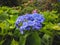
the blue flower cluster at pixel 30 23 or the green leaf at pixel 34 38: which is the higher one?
the blue flower cluster at pixel 30 23

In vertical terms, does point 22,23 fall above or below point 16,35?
above

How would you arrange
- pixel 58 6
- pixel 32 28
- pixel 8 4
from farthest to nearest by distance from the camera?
1. pixel 8 4
2. pixel 58 6
3. pixel 32 28

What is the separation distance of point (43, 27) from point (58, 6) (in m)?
3.96

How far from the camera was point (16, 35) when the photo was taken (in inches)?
105

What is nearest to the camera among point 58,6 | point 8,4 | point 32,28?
point 32,28

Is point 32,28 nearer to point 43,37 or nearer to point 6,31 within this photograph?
point 43,37

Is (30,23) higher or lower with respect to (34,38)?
higher

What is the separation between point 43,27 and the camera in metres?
2.68

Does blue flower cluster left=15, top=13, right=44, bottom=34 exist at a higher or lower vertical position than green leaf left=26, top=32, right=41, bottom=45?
higher

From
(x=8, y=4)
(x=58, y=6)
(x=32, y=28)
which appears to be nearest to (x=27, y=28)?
(x=32, y=28)

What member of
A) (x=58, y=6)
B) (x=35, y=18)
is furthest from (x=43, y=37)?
(x=58, y=6)

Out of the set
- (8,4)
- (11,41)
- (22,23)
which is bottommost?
(8,4)

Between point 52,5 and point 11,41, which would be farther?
point 52,5

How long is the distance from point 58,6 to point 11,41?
13.3ft
